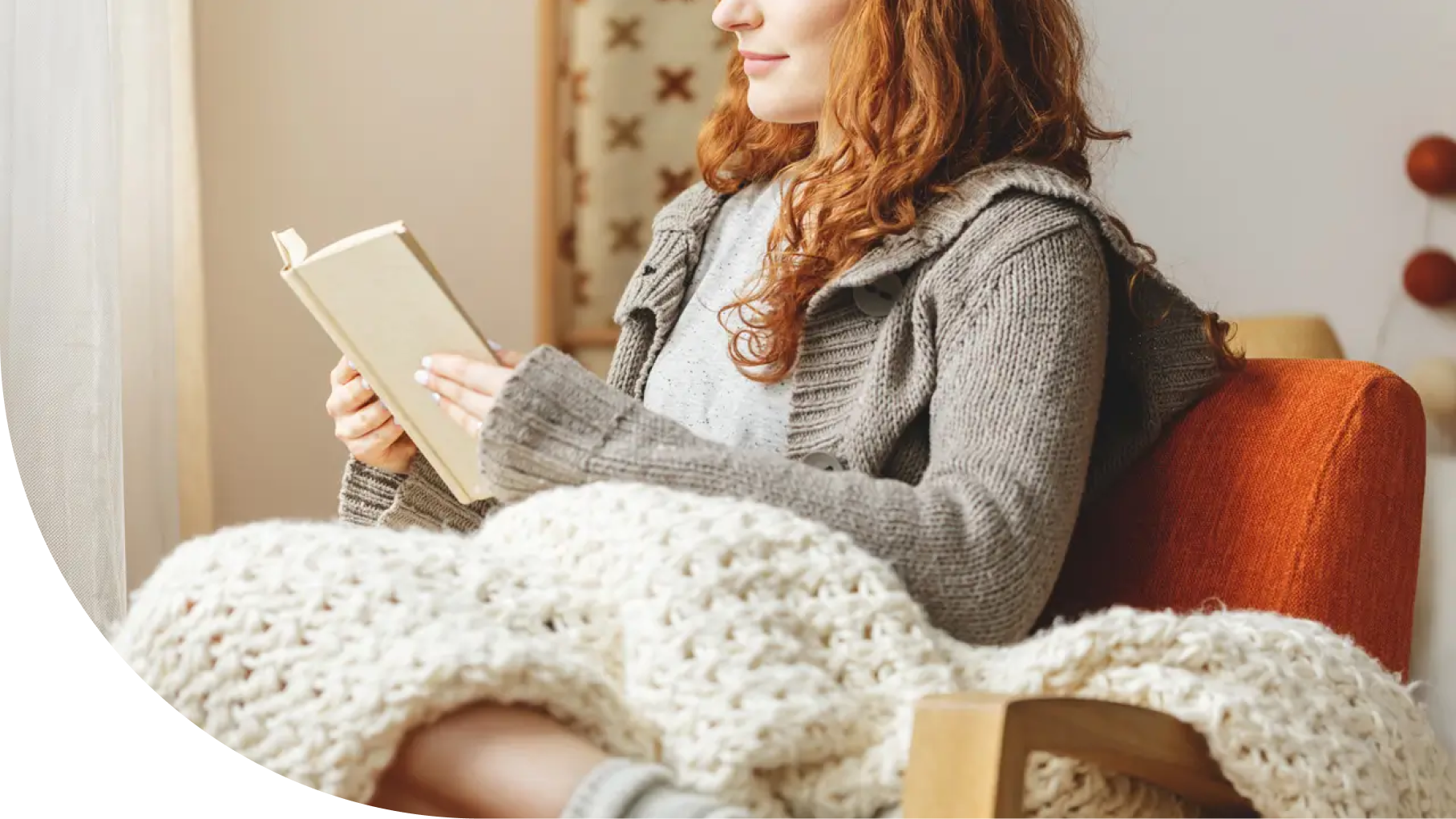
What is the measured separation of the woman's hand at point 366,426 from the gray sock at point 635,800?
A: 0.52m

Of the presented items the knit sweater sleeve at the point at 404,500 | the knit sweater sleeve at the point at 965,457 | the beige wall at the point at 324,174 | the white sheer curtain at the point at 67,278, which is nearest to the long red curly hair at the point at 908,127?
the knit sweater sleeve at the point at 965,457

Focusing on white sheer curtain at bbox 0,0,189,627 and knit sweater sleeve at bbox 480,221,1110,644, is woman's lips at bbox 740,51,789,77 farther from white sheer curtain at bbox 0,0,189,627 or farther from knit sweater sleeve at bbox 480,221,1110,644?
white sheer curtain at bbox 0,0,189,627

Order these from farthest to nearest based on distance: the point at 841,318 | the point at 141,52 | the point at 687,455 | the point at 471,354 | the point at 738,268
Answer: the point at 141,52
the point at 738,268
the point at 841,318
the point at 471,354
the point at 687,455

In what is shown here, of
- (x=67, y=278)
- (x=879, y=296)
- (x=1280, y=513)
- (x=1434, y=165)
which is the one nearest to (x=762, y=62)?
(x=879, y=296)

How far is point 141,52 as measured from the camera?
77.6 inches

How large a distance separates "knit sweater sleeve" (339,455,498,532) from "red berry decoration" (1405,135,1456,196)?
57.5 inches

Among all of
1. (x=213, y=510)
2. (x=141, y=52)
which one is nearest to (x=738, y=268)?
(x=141, y=52)

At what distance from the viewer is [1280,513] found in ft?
3.07

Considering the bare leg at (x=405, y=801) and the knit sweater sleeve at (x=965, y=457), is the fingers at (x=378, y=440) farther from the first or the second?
the bare leg at (x=405, y=801)

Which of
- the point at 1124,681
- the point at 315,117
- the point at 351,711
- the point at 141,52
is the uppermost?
the point at 141,52

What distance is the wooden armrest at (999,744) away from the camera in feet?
2.05

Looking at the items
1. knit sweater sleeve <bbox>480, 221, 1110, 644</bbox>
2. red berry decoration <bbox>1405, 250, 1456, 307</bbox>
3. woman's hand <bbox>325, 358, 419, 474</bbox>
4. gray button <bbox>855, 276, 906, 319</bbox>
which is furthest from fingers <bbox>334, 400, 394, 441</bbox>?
red berry decoration <bbox>1405, 250, 1456, 307</bbox>

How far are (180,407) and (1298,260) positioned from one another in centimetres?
165

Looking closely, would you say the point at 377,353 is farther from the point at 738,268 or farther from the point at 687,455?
the point at 738,268
